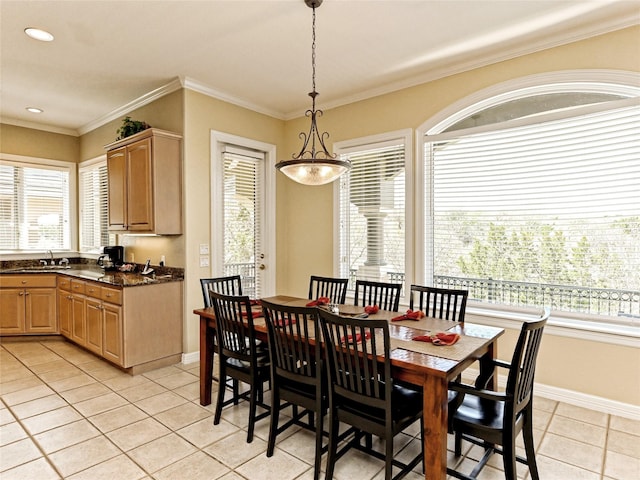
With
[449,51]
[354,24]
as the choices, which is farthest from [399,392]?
[449,51]

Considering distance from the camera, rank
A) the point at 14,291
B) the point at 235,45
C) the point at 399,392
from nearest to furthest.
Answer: the point at 399,392 → the point at 235,45 → the point at 14,291

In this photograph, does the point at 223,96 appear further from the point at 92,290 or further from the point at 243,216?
the point at 92,290

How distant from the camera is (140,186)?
4109 millimetres

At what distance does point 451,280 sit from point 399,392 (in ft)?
6.13

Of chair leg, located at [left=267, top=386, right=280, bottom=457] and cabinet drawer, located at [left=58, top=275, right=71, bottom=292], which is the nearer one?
chair leg, located at [left=267, top=386, right=280, bottom=457]

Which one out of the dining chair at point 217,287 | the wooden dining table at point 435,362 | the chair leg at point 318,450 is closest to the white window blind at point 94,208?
the dining chair at point 217,287

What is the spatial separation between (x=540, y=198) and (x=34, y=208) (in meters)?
6.71

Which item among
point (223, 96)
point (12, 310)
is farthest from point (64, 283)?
point (223, 96)

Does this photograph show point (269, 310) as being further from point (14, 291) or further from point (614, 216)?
point (14, 291)

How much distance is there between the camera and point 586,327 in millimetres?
3062

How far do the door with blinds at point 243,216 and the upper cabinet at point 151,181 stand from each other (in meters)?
0.59

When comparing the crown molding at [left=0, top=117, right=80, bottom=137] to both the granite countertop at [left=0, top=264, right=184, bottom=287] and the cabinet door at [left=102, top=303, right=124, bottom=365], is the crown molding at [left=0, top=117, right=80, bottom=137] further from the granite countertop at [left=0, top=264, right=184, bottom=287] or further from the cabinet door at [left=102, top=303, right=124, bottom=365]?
the cabinet door at [left=102, top=303, right=124, bottom=365]

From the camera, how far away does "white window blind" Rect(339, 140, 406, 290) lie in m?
4.14

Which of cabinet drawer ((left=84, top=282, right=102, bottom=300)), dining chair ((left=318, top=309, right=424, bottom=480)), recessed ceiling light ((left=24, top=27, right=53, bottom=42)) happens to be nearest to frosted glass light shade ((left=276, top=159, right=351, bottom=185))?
dining chair ((left=318, top=309, right=424, bottom=480))
